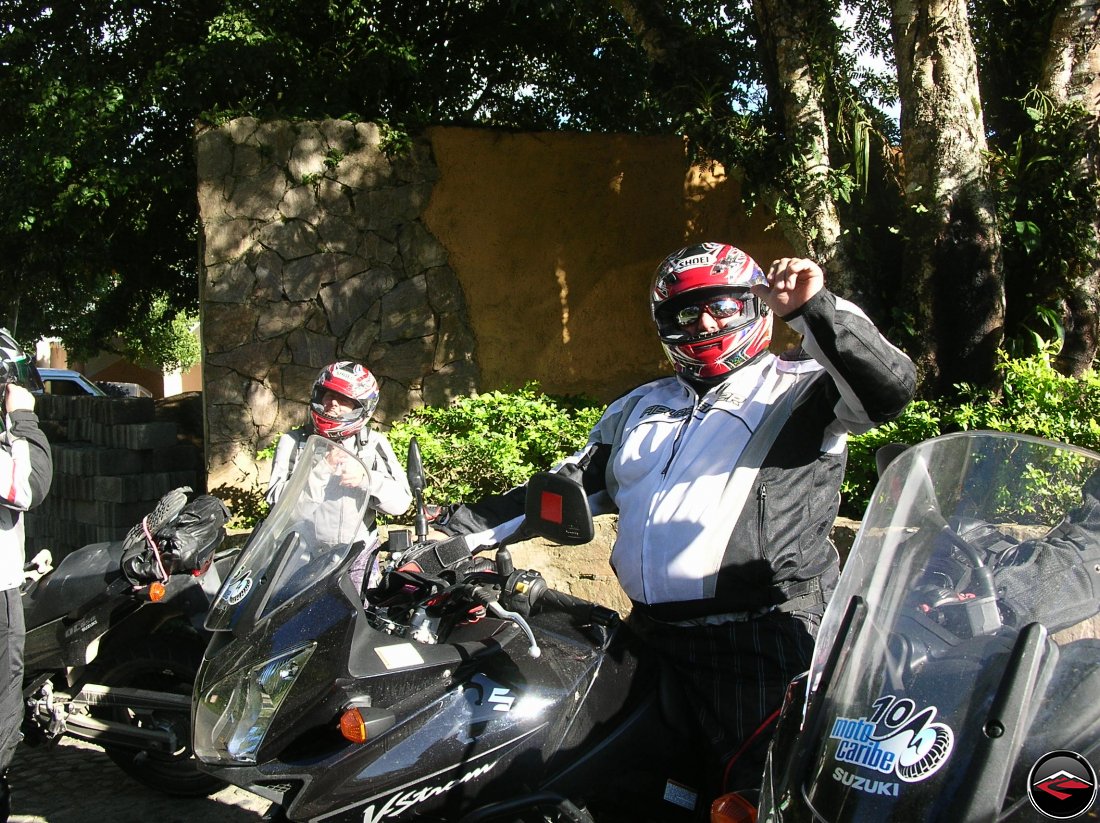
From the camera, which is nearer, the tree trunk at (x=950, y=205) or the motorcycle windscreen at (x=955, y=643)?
the motorcycle windscreen at (x=955, y=643)

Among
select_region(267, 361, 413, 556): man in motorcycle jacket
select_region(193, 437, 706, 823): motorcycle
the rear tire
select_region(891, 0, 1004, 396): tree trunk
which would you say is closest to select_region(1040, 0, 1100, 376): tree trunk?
select_region(891, 0, 1004, 396): tree trunk

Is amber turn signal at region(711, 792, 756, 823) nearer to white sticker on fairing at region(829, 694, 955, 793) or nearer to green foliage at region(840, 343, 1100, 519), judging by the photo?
white sticker on fairing at region(829, 694, 955, 793)

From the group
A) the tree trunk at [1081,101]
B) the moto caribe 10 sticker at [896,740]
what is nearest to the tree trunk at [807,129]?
the tree trunk at [1081,101]

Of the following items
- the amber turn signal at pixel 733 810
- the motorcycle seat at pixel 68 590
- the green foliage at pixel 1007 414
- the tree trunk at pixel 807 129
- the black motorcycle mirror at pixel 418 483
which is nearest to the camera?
the amber turn signal at pixel 733 810

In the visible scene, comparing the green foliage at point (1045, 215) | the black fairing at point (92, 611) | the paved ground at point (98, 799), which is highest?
the green foliage at point (1045, 215)

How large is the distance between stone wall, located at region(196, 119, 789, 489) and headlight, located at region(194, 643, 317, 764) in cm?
620

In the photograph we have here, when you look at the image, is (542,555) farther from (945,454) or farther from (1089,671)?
(1089,671)

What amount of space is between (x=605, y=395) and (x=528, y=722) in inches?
274

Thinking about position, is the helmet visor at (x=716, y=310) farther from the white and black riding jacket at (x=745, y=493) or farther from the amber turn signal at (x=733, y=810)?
the amber turn signal at (x=733, y=810)

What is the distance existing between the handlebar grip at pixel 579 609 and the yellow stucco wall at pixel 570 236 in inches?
249

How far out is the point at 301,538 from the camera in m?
2.78

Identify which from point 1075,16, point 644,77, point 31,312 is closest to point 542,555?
point 1075,16

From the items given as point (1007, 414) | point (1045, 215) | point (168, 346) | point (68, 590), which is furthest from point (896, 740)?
point (168, 346)

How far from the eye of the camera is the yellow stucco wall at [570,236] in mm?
8906
